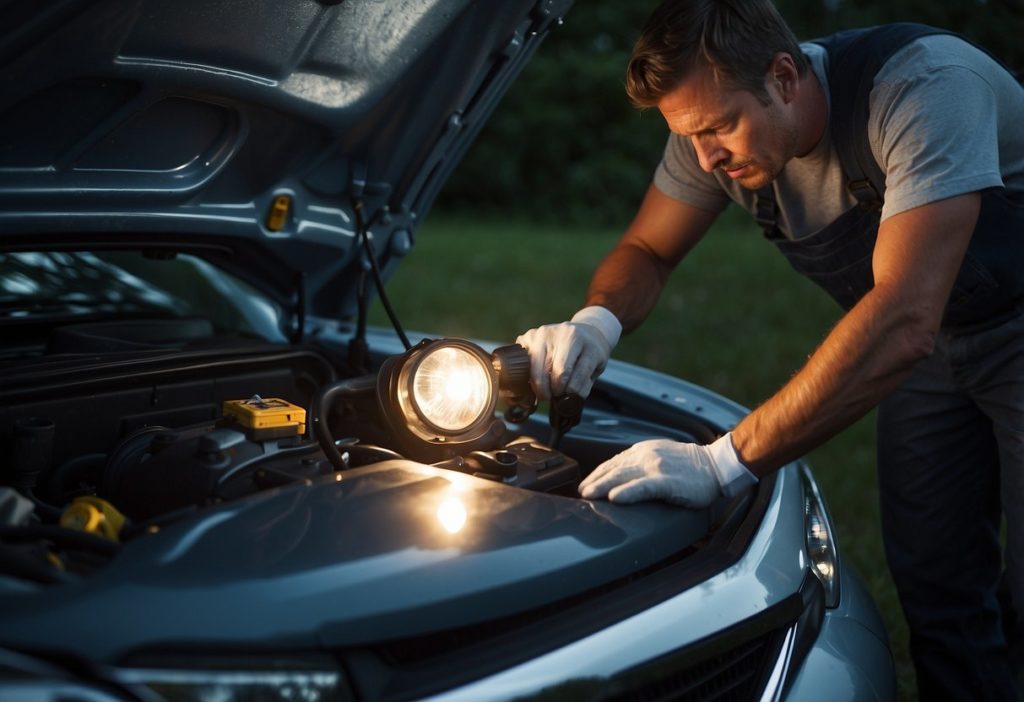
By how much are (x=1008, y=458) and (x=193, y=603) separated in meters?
1.68

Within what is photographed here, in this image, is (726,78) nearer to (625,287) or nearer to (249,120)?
(625,287)

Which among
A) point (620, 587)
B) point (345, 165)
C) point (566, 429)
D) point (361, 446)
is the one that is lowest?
point (620, 587)

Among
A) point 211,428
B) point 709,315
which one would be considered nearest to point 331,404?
point 211,428

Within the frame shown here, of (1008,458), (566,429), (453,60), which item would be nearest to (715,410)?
(566,429)

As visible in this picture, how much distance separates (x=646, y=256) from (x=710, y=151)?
0.49 m

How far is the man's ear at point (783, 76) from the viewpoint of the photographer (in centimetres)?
204

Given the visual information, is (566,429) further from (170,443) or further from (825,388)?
(170,443)

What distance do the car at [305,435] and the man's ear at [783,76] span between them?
0.45 metres

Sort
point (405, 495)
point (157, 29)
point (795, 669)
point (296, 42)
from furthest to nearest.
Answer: point (296, 42) < point (157, 29) < point (795, 669) < point (405, 495)

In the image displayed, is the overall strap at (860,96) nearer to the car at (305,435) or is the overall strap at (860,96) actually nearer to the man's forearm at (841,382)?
the man's forearm at (841,382)

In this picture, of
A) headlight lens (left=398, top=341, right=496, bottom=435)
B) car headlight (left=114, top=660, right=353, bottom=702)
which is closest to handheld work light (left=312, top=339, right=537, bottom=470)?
headlight lens (left=398, top=341, right=496, bottom=435)

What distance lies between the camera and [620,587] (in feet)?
4.99

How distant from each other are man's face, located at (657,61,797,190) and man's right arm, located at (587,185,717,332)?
1.26 feet

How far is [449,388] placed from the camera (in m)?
1.79
